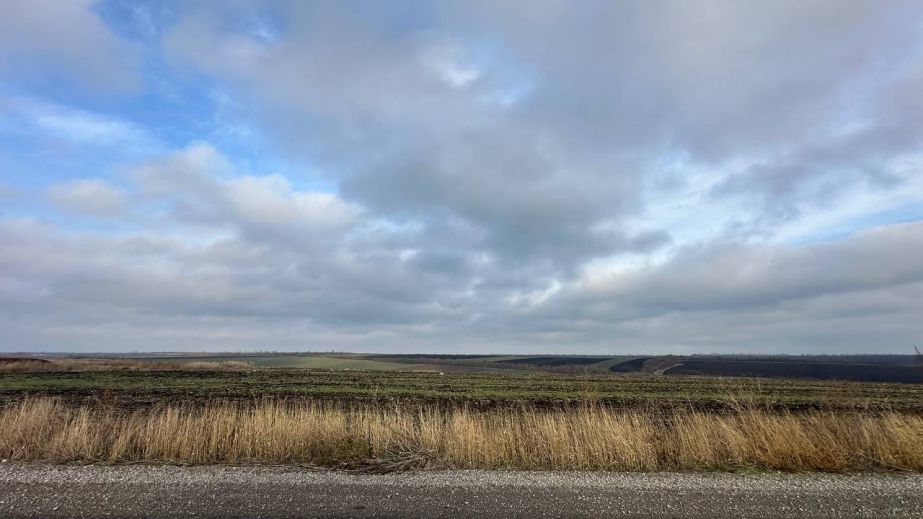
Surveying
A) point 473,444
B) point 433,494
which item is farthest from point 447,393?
point 433,494

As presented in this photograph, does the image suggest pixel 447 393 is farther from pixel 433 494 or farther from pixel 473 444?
pixel 433 494

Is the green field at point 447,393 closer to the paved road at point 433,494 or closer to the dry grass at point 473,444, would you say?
the dry grass at point 473,444

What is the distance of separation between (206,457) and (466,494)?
18.2 feet

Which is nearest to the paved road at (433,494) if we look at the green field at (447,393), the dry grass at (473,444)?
the dry grass at (473,444)

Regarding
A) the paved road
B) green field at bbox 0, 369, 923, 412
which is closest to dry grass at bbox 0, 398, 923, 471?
the paved road

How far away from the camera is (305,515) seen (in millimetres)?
7082

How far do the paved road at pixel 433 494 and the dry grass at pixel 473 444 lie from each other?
0.77 meters

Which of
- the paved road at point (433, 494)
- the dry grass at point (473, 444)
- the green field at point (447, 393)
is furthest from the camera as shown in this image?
the green field at point (447, 393)

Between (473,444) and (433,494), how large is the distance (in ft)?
9.37

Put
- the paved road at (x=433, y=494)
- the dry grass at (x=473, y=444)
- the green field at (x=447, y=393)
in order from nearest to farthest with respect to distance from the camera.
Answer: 1. the paved road at (x=433, y=494)
2. the dry grass at (x=473, y=444)
3. the green field at (x=447, y=393)

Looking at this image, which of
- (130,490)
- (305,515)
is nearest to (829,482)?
(305,515)

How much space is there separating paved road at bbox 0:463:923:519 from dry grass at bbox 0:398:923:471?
0.77 m

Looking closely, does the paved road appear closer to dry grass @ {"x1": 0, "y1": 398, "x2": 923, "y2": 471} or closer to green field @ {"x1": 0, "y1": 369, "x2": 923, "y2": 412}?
dry grass @ {"x1": 0, "y1": 398, "x2": 923, "y2": 471}

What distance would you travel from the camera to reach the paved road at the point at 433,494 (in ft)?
24.0
